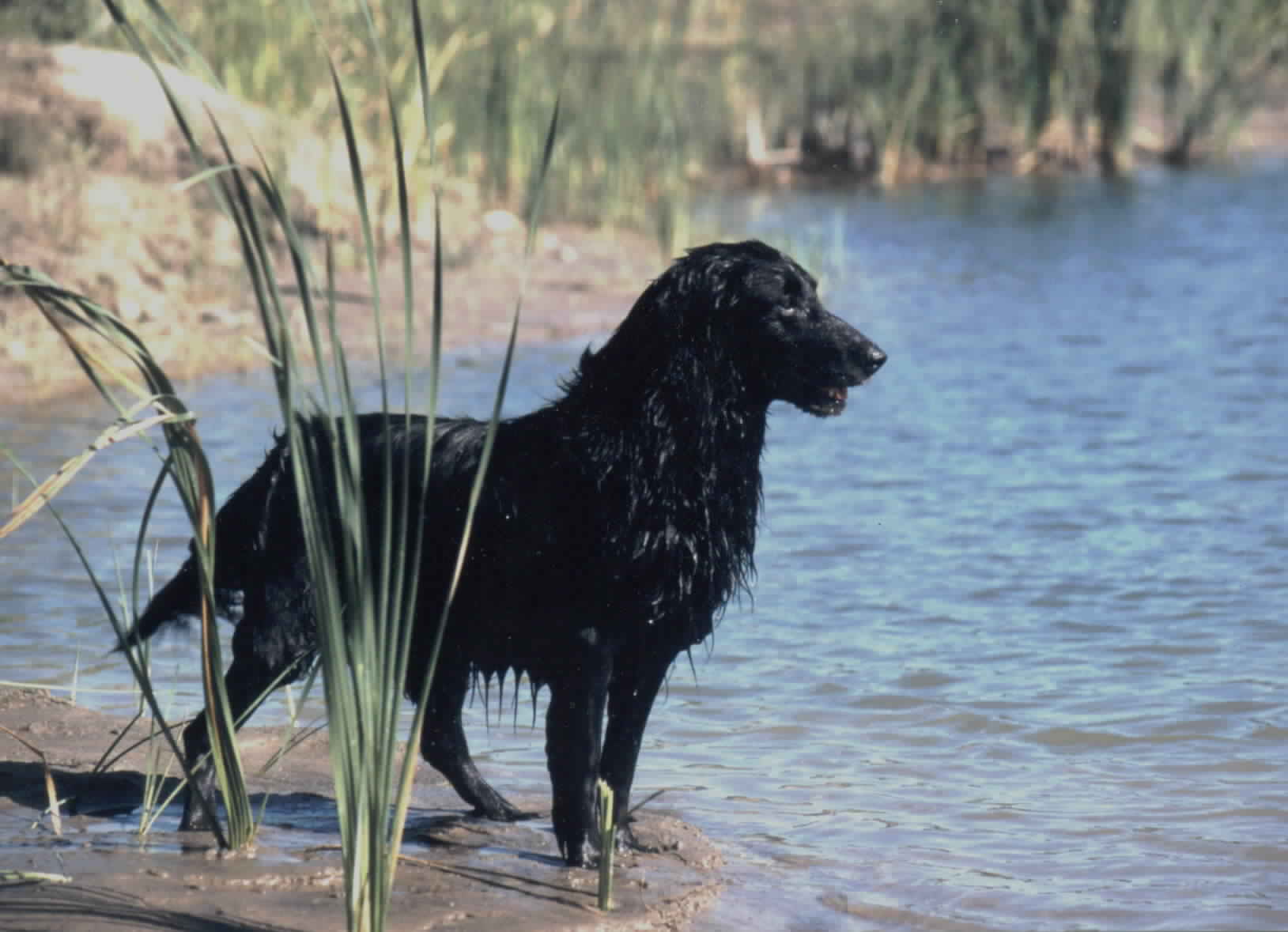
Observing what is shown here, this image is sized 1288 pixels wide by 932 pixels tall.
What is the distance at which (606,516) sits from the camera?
13.5ft

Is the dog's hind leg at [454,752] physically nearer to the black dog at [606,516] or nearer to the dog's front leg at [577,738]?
the black dog at [606,516]

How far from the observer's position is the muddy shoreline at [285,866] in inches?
141

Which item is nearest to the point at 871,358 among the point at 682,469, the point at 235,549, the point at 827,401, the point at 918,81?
the point at 827,401

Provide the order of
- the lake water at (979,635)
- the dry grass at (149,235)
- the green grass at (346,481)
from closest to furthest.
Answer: the green grass at (346,481) → the lake water at (979,635) → the dry grass at (149,235)

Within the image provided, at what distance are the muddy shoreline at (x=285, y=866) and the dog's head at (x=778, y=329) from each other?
1.09 metres

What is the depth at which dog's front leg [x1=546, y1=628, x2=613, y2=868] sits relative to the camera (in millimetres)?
4086

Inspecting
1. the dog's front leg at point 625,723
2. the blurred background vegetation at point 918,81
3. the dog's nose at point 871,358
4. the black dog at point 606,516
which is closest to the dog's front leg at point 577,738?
the black dog at point 606,516

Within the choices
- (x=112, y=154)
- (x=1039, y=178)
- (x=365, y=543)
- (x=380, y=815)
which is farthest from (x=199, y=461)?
(x=1039, y=178)

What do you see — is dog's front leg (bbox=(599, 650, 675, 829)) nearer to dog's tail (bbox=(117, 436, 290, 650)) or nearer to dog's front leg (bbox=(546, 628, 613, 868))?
dog's front leg (bbox=(546, 628, 613, 868))

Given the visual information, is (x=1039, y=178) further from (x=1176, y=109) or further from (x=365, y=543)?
(x=365, y=543)

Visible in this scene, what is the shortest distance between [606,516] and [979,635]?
2574 mm

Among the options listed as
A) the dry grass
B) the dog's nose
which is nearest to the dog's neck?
the dog's nose

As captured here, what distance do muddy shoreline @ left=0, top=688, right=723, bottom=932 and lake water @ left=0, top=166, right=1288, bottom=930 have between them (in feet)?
0.61

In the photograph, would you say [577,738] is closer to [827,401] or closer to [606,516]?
[606,516]
